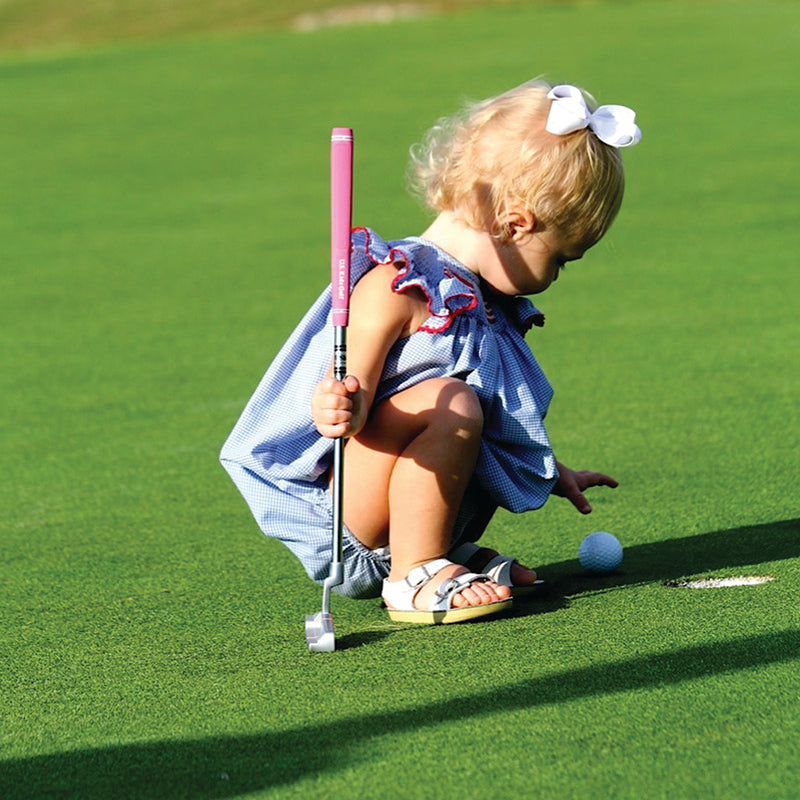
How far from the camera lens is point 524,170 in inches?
125

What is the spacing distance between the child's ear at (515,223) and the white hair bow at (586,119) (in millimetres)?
181

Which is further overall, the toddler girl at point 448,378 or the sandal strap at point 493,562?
the sandal strap at point 493,562

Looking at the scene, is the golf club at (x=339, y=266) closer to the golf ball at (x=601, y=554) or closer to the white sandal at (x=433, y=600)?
the white sandal at (x=433, y=600)

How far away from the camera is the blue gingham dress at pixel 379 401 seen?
10.4ft

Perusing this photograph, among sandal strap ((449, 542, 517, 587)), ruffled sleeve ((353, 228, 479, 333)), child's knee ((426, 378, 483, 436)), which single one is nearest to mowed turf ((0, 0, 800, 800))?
sandal strap ((449, 542, 517, 587))

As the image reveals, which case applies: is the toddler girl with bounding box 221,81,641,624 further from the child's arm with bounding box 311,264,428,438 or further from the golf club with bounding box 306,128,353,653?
the golf club with bounding box 306,128,353,653

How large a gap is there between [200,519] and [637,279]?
13.1ft

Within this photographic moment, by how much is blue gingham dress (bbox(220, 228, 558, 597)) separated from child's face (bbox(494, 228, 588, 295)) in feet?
0.23

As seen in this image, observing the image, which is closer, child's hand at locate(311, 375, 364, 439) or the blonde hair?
child's hand at locate(311, 375, 364, 439)

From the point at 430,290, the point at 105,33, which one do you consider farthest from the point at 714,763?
the point at 105,33

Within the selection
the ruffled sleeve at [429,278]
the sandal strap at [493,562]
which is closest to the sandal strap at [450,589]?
the sandal strap at [493,562]

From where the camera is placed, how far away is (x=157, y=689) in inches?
107

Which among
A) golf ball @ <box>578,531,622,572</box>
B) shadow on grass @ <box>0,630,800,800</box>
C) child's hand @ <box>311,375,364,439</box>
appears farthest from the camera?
golf ball @ <box>578,531,622,572</box>

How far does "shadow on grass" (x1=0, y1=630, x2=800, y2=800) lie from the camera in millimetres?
2254
